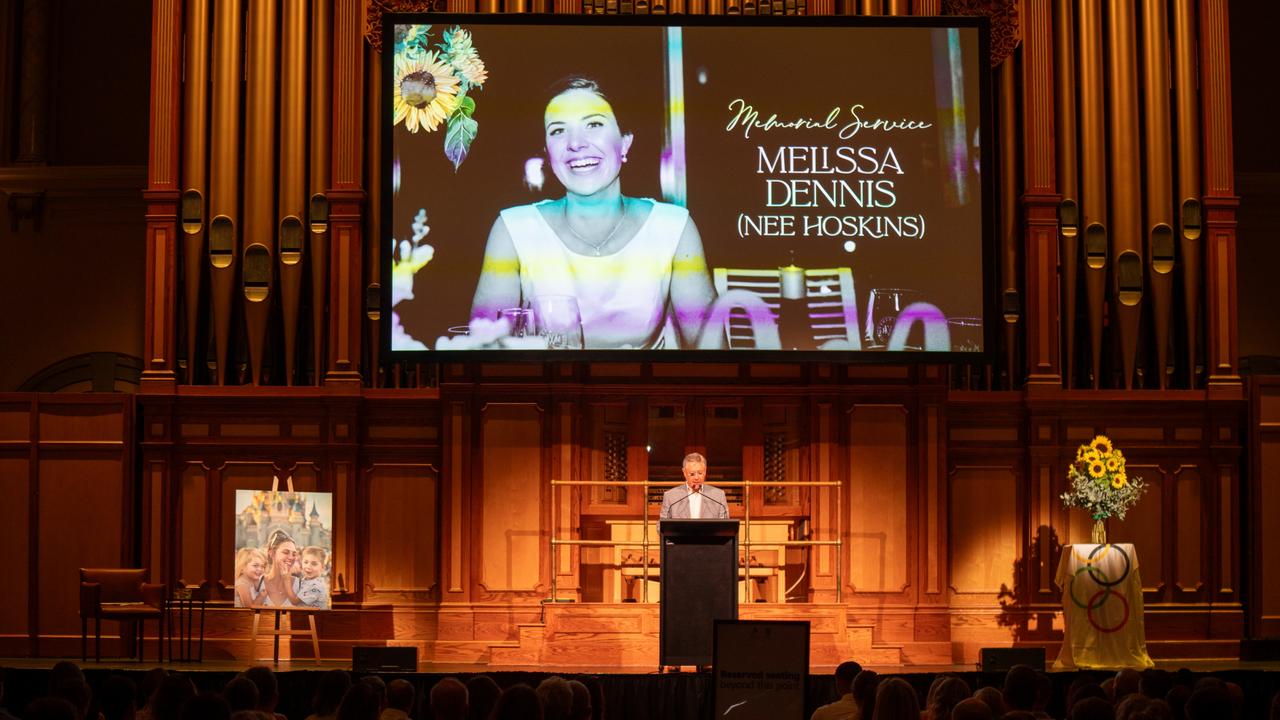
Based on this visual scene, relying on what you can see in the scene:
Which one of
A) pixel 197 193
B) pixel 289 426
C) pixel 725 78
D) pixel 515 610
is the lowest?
pixel 515 610

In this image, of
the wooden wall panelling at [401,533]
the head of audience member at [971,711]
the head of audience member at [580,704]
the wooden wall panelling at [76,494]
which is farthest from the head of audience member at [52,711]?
the wooden wall panelling at [76,494]

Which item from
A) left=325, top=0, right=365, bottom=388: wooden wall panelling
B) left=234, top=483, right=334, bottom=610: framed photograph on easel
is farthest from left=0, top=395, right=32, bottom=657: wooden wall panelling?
left=325, top=0, right=365, bottom=388: wooden wall panelling

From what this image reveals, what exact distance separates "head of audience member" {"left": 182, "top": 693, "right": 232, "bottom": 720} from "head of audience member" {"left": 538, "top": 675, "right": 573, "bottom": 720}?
1.05 m

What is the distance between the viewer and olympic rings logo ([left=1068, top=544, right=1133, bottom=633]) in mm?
11438

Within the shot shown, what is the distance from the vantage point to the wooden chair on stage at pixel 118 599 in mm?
11328

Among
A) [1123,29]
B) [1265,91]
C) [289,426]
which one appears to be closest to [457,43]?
[289,426]

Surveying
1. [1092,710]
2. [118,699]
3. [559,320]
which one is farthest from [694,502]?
[1092,710]

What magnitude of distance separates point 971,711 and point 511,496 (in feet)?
24.7

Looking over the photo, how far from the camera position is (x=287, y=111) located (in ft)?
42.0

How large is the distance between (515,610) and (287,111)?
4.13 meters

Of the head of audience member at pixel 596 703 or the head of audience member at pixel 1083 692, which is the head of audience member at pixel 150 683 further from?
the head of audience member at pixel 1083 692

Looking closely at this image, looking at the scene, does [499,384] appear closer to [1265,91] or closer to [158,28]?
[158,28]

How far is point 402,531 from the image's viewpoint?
41.1 ft

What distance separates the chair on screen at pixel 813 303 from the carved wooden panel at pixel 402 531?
2.52m
